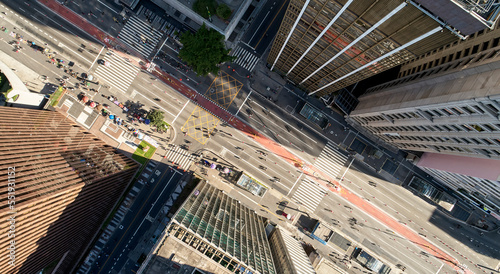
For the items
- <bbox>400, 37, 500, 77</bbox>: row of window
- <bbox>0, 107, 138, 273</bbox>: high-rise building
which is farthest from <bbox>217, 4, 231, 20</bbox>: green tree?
<bbox>0, 107, 138, 273</bbox>: high-rise building

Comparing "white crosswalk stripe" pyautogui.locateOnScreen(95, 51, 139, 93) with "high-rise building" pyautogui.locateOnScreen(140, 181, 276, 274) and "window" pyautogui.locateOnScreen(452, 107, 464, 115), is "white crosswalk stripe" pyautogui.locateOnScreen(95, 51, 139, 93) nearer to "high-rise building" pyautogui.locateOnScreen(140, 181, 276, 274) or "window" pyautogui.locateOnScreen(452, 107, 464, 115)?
"high-rise building" pyautogui.locateOnScreen(140, 181, 276, 274)

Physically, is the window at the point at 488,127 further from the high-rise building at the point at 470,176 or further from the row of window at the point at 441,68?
the high-rise building at the point at 470,176

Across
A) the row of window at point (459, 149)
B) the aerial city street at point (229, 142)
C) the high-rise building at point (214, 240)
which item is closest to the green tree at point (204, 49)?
the aerial city street at point (229, 142)

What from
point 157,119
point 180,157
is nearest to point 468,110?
point 180,157

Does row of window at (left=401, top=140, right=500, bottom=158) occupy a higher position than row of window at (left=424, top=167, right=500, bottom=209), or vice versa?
row of window at (left=401, top=140, right=500, bottom=158)

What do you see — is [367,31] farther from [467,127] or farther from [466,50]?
[467,127]

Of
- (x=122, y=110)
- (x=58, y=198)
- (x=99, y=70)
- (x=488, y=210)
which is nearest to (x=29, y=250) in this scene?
(x=58, y=198)
